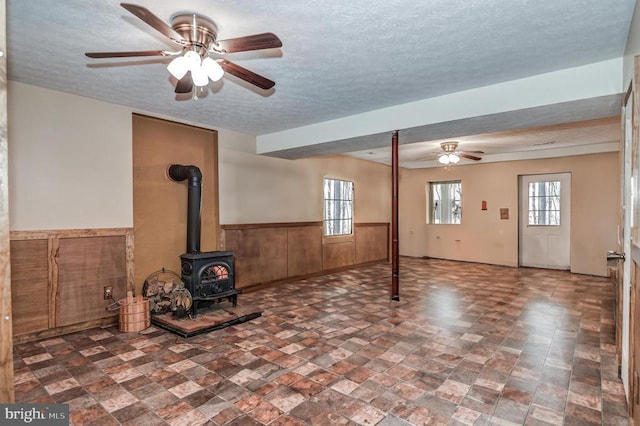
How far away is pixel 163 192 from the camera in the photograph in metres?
4.73

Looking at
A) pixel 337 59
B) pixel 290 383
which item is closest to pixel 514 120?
pixel 337 59

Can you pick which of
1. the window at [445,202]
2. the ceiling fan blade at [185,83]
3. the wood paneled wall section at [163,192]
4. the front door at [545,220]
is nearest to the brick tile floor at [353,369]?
the wood paneled wall section at [163,192]

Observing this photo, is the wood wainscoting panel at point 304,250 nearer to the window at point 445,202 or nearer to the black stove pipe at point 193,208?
the black stove pipe at point 193,208

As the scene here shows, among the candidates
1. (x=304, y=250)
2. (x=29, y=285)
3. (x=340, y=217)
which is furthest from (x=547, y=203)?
(x=29, y=285)

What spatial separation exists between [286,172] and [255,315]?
3085 mm

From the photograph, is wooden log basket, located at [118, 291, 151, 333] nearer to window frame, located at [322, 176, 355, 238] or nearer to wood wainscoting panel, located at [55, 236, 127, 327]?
wood wainscoting panel, located at [55, 236, 127, 327]

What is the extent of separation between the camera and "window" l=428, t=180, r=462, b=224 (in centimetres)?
890

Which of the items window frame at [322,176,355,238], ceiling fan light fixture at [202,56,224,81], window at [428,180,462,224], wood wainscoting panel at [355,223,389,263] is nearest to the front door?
window at [428,180,462,224]

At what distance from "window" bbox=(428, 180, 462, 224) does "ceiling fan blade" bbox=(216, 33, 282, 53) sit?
25.5 feet

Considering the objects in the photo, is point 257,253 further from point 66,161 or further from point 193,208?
point 66,161

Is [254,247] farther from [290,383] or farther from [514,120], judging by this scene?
[514,120]

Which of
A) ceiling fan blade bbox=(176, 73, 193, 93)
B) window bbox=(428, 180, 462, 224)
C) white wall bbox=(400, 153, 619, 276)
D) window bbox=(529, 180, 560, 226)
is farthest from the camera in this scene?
window bbox=(428, 180, 462, 224)

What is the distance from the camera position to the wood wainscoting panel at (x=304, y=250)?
6445 mm

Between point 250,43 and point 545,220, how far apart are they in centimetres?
776
